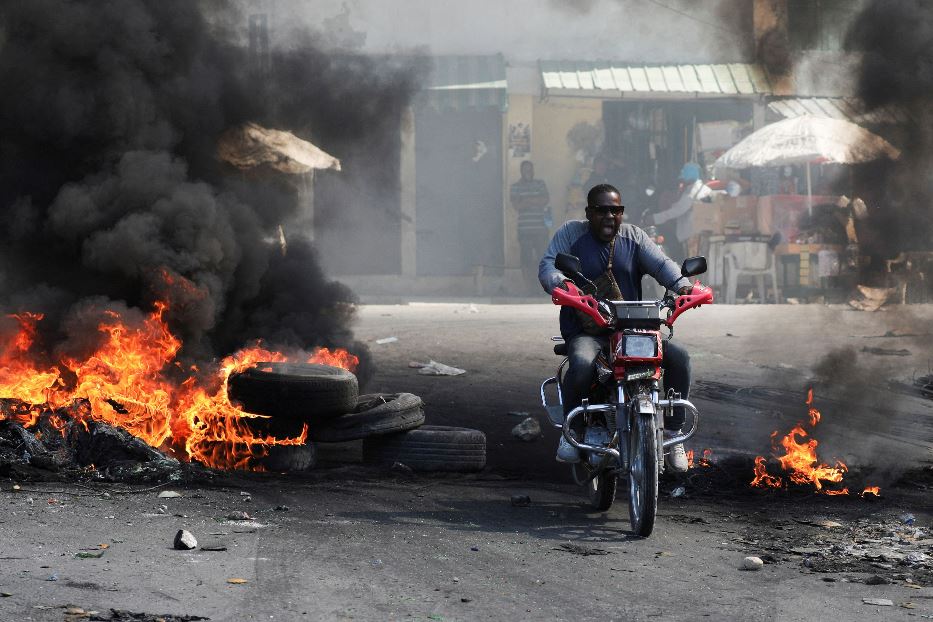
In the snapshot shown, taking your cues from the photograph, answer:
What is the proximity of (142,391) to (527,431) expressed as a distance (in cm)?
291

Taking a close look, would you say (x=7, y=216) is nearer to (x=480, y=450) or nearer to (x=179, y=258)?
(x=179, y=258)

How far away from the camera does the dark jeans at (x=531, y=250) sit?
29.5m

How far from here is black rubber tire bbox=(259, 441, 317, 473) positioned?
7.49 meters

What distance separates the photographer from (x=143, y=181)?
959 cm

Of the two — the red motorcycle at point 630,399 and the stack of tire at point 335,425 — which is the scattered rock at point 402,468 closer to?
the stack of tire at point 335,425

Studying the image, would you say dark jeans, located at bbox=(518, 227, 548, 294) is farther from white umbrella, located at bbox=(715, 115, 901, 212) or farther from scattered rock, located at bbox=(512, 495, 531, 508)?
scattered rock, located at bbox=(512, 495, 531, 508)

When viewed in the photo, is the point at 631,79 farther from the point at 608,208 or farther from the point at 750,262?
the point at 608,208

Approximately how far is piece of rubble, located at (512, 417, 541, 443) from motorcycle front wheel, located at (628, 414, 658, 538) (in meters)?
3.17

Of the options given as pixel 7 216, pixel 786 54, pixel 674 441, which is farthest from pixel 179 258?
pixel 786 54

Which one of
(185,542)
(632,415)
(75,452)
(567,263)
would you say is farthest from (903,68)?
(185,542)

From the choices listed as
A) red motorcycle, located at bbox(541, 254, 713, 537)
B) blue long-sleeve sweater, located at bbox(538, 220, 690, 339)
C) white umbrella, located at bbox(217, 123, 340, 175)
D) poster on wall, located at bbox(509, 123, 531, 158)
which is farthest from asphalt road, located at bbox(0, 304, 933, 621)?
poster on wall, located at bbox(509, 123, 531, 158)

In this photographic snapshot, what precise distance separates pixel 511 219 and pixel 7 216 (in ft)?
69.8

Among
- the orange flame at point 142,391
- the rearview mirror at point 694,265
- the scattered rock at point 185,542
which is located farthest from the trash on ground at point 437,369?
the scattered rock at point 185,542

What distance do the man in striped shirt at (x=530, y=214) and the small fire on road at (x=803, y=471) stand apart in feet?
70.0
